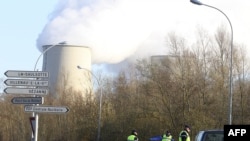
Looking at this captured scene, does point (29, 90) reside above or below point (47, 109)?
above

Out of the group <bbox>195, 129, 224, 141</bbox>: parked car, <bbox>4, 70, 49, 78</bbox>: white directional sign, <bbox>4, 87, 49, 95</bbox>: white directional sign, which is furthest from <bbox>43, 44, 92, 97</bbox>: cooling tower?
<bbox>195, 129, 224, 141</bbox>: parked car

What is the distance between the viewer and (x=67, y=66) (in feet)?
165

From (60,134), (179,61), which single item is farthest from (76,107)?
(179,61)

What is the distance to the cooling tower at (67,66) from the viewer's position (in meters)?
49.6

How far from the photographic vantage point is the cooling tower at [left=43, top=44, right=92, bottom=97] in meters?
49.6

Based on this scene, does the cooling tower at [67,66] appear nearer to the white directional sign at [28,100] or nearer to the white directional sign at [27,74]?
the white directional sign at [27,74]

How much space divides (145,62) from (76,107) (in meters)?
11.5

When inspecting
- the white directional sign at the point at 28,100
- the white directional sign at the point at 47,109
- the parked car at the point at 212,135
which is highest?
the white directional sign at the point at 28,100

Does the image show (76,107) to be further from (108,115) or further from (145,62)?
(145,62)

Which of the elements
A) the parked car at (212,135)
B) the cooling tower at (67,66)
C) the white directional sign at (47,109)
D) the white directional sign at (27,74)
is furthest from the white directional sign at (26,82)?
the cooling tower at (67,66)

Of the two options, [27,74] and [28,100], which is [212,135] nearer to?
[28,100]

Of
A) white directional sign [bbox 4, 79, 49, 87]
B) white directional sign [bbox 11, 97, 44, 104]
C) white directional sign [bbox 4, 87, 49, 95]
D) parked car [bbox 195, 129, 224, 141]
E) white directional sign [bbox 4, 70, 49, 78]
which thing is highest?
white directional sign [bbox 4, 70, 49, 78]

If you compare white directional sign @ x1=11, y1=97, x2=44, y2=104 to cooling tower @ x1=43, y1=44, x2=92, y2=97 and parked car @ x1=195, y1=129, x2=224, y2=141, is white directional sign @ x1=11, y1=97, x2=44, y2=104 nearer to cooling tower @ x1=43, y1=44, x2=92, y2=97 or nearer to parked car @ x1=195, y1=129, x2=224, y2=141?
parked car @ x1=195, y1=129, x2=224, y2=141

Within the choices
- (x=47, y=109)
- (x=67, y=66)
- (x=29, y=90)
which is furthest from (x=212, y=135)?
(x=67, y=66)
